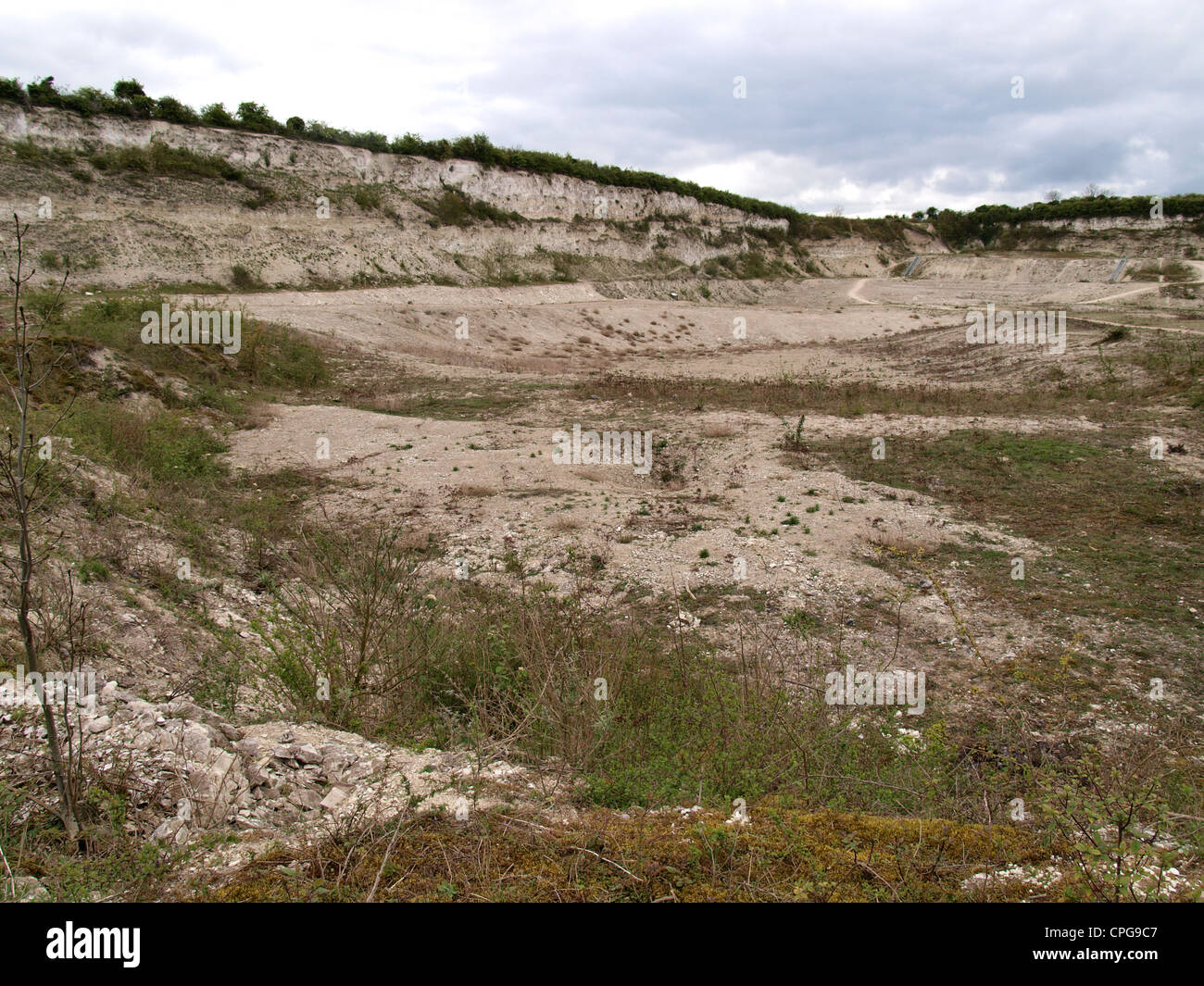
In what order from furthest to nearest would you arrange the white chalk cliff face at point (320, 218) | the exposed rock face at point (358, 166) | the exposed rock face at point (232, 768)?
the exposed rock face at point (358, 166) → the white chalk cliff face at point (320, 218) → the exposed rock face at point (232, 768)

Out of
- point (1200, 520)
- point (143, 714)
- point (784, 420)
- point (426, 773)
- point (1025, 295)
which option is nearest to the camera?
point (426, 773)

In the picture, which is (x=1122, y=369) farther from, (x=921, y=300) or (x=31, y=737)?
(x=921, y=300)

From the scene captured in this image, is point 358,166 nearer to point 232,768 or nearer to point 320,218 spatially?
point 320,218

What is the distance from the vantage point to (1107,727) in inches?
244

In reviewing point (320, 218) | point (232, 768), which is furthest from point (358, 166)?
point (232, 768)

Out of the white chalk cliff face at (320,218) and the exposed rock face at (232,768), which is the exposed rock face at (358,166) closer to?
the white chalk cliff face at (320,218)

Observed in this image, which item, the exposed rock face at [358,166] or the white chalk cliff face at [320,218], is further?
the exposed rock face at [358,166]

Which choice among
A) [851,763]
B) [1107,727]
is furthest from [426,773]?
[1107,727]

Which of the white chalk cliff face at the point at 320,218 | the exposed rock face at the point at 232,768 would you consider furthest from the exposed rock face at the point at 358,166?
the exposed rock face at the point at 232,768

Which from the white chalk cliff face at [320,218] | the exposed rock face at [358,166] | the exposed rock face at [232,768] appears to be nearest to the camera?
the exposed rock face at [232,768]

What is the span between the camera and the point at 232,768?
3.80 m

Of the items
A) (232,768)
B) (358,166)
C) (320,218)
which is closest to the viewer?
(232,768)

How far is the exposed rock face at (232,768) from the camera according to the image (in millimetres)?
3480
